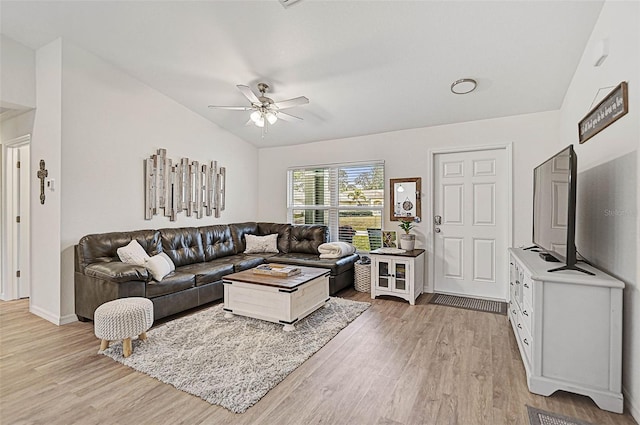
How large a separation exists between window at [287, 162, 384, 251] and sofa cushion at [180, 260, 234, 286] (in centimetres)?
190

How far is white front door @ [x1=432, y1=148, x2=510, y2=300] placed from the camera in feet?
13.6

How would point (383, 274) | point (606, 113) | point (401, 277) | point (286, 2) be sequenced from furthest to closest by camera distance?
point (383, 274) → point (401, 277) → point (286, 2) → point (606, 113)

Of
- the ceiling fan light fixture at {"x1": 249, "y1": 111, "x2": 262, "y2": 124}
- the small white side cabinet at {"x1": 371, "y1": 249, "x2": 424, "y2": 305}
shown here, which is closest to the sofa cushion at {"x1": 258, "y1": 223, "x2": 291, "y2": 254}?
the small white side cabinet at {"x1": 371, "y1": 249, "x2": 424, "y2": 305}

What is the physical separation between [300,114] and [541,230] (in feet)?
10.5

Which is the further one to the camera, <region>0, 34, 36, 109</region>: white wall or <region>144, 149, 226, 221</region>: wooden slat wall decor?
<region>144, 149, 226, 221</region>: wooden slat wall decor

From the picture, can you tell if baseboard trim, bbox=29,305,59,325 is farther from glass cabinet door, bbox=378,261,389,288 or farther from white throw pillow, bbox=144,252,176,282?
glass cabinet door, bbox=378,261,389,288

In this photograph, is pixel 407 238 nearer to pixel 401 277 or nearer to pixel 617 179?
pixel 401 277

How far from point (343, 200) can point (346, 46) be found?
273 centimetres

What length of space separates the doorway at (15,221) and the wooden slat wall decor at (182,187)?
61.6 inches

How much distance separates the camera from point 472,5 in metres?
2.37

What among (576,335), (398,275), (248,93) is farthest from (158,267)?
(576,335)

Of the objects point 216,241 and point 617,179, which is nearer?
point 617,179

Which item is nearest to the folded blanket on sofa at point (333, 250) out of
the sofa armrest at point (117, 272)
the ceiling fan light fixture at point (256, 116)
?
the ceiling fan light fixture at point (256, 116)

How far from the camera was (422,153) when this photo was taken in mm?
4578
